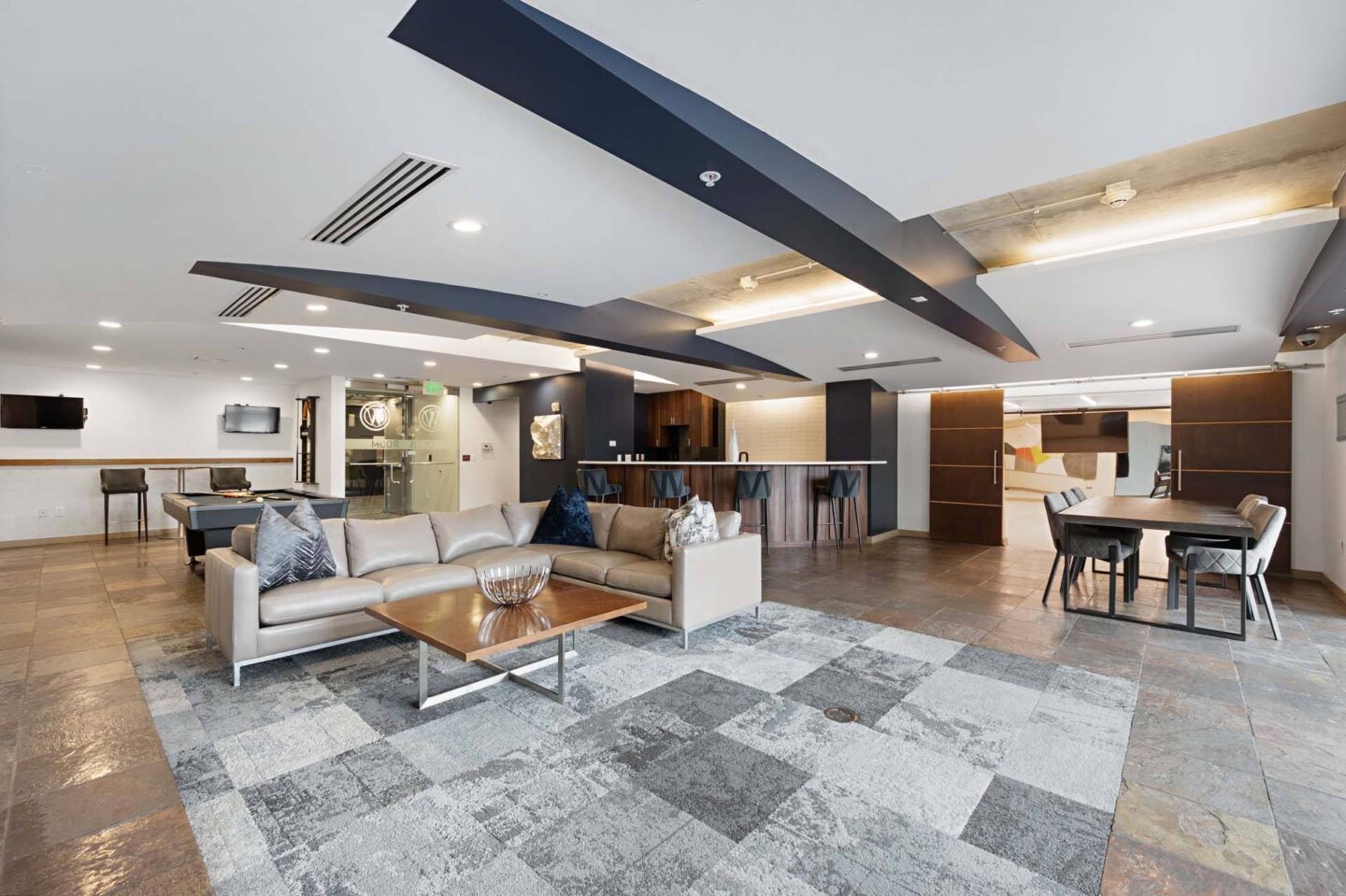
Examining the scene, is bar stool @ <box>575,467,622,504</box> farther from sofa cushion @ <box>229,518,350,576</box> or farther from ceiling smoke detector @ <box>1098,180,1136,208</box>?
ceiling smoke detector @ <box>1098,180,1136,208</box>

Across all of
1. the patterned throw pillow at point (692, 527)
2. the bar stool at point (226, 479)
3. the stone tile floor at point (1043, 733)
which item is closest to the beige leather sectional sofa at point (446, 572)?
the patterned throw pillow at point (692, 527)

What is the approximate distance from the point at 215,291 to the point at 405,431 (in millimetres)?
6492

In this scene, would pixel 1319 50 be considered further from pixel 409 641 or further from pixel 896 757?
pixel 409 641

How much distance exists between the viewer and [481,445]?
1108 cm

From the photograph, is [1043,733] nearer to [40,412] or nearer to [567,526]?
[567,526]

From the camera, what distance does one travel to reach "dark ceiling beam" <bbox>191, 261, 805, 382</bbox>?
402 centimetres

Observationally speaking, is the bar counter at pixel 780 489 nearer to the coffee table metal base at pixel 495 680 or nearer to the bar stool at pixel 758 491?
the bar stool at pixel 758 491

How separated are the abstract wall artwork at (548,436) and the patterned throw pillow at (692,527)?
538cm

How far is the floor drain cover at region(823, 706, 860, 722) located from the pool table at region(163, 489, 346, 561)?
4278 millimetres

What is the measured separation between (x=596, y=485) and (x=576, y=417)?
1.38 meters

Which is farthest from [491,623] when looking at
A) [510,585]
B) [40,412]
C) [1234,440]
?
[40,412]

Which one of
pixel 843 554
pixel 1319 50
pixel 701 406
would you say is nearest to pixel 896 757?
pixel 1319 50

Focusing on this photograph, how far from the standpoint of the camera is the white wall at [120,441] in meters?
7.86

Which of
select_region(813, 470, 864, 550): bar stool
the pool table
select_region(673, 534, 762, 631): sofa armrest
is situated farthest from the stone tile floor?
select_region(813, 470, 864, 550): bar stool
